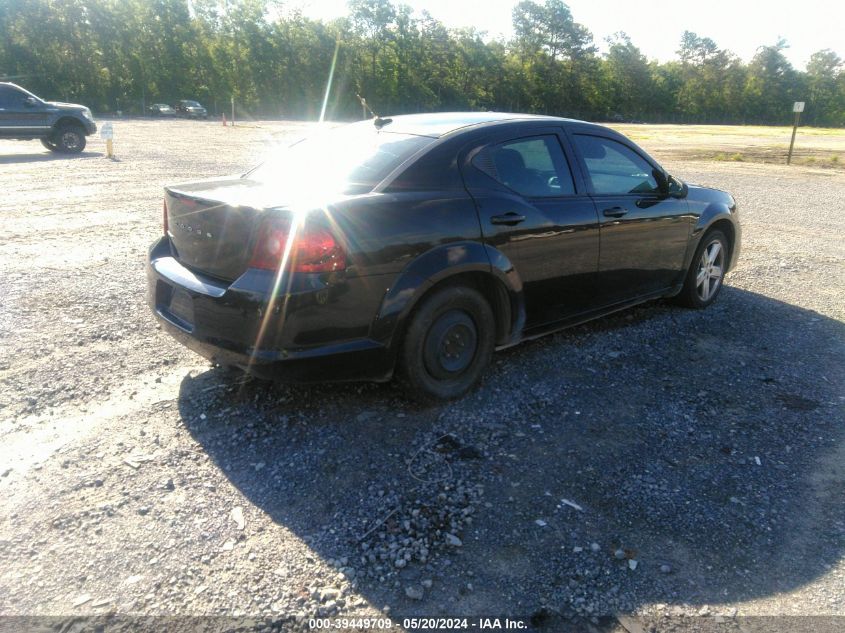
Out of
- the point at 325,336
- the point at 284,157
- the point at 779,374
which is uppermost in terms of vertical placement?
the point at 284,157

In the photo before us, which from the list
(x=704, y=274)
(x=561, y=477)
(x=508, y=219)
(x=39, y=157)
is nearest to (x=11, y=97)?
(x=39, y=157)

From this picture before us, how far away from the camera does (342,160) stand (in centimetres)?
407

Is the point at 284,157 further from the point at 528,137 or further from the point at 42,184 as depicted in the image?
the point at 42,184

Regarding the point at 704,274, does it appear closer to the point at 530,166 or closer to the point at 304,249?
the point at 530,166

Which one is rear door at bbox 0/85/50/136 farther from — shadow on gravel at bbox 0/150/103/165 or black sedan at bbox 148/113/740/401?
black sedan at bbox 148/113/740/401

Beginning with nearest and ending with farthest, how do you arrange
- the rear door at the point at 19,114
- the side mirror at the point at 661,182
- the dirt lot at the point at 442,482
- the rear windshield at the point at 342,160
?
the dirt lot at the point at 442,482 → the rear windshield at the point at 342,160 → the side mirror at the point at 661,182 → the rear door at the point at 19,114

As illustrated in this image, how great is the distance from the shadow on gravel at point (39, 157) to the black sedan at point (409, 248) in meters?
15.7

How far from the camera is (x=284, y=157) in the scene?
4527mm

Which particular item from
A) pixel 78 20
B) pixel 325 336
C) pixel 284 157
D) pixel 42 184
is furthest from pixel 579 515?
pixel 78 20

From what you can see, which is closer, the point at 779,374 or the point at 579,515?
the point at 579,515

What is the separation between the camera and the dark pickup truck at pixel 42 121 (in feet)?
57.7

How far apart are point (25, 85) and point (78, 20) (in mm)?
9323

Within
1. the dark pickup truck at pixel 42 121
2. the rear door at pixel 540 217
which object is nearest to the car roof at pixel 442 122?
the rear door at pixel 540 217

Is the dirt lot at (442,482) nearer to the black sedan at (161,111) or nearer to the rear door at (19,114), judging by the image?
the rear door at (19,114)
